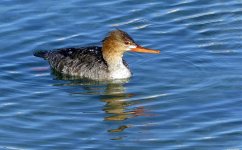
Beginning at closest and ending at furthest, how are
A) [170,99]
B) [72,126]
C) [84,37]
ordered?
[72,126], [170,99], [84,37]

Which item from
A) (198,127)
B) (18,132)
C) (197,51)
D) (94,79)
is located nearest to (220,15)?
(197,51)

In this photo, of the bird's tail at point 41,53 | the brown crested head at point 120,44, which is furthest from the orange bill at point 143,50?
the bird's tail at point 41,53

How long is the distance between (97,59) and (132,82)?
47.0 inches

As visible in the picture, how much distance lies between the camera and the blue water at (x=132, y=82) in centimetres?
1434

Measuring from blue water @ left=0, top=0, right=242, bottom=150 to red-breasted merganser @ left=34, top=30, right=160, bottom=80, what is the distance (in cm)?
27

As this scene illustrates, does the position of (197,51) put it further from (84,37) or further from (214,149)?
(214,149)

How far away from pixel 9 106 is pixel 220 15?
21.1 feet

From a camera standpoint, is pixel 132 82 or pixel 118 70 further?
pixel 118 70

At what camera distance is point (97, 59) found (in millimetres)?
17875

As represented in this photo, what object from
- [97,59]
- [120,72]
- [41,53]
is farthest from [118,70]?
[41,53]

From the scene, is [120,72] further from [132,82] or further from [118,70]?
[132,82]

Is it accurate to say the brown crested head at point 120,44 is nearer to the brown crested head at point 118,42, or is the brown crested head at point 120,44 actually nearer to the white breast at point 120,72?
the brown crested head at point 118,42

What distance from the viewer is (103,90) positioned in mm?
16844

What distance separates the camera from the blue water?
14344 mm
